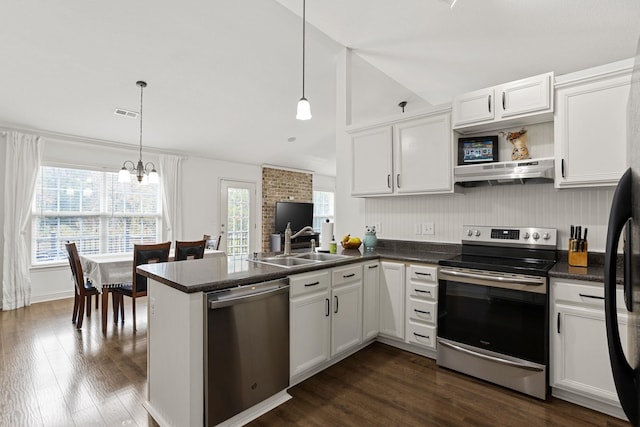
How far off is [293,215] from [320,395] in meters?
5.23

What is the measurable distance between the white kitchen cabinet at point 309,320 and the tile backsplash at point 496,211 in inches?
53.4

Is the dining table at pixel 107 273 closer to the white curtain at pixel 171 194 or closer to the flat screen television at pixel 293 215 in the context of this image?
the white curtain at pixel 171 194

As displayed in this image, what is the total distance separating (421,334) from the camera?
2689 mm

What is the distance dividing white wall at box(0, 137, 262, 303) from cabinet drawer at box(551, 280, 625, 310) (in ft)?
18.2

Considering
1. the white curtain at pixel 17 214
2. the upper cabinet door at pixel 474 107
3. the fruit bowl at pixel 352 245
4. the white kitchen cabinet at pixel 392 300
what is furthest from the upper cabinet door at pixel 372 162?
the white curtain at pixel 17 214

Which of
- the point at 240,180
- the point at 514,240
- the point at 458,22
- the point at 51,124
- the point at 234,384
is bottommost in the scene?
the point at 234,384

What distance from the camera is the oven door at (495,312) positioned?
210 cm

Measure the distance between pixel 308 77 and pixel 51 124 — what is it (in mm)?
3485

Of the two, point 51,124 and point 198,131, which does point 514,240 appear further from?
point 51,124

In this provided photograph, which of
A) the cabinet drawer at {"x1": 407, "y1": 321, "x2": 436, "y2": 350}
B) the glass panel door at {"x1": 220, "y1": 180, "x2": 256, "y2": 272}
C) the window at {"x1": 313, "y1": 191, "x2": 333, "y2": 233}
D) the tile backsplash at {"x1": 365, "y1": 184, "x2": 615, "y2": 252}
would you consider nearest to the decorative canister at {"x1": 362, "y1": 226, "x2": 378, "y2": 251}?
the tile backsplash at {"x1": 365, "y1": 184, "x2": 615, "y2": 252}

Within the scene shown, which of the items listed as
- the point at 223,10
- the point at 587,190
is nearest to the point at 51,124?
the point at 223,10

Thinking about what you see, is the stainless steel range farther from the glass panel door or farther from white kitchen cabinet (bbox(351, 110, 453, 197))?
the glass panel door

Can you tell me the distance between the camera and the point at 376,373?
8.09 feet

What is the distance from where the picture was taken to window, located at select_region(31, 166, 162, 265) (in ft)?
14.7
